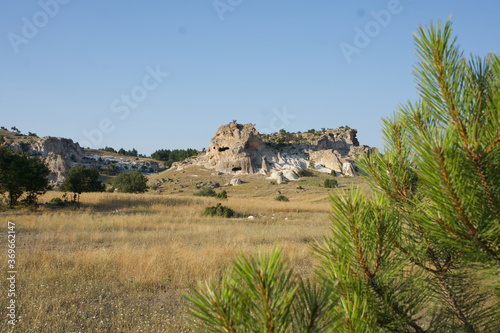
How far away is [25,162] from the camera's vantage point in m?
16.8

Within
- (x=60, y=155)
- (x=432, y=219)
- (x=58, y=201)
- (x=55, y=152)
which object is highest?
(x=55, y=152)

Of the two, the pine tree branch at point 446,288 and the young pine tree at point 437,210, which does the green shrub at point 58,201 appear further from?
the pine tree branch at point 446,288

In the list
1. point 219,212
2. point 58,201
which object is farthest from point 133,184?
point 219,212

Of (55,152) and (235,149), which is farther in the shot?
(235,149)

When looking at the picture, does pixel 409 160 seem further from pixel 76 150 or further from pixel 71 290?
pixel 76 150

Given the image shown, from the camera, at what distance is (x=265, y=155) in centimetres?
6738

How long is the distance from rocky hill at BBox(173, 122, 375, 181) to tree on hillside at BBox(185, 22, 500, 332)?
5416cm

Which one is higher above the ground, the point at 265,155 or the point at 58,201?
the point at 265,155

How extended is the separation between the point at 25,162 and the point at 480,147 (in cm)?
2080

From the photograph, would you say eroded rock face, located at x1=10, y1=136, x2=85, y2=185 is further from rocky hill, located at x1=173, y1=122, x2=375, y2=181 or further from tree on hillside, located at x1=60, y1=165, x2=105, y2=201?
tree on hillside, located at x1=60, y1=165, x2=105, y2=201

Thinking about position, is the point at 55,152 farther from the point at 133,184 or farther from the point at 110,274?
the point at 110,274

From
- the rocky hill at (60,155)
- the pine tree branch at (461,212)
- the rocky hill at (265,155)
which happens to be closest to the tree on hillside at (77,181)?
the pine tree branch at (461,212)

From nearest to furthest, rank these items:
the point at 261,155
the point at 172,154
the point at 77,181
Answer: the point at 77,181, the point at 261,155, the point at 172,154

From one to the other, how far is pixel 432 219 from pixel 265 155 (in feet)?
218
